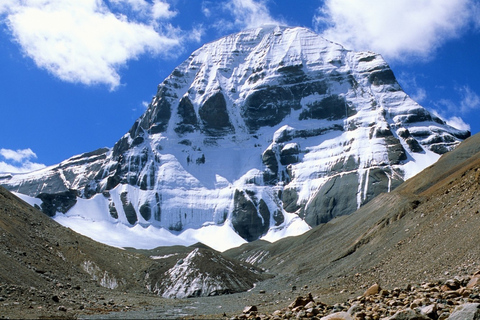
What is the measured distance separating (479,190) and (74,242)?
201ft

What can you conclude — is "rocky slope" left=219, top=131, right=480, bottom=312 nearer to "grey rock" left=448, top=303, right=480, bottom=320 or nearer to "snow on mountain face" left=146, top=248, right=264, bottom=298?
"grey rock" left=448, top=303, right=480, bottom=320

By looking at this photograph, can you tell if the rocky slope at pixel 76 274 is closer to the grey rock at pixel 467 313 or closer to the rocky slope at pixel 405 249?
the rocky slope at pixel 405 249

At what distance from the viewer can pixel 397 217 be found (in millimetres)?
98062

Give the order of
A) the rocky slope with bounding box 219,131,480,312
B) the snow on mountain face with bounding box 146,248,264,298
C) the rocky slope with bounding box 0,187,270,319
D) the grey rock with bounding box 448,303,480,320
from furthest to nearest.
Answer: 1. the snow on mountain face with bounding box 146,248,264,298
2. the rocky slope with bounding box 219,131,480,312
3. the rocky slope with bounding box 0,187,270,319
4. the grey rock with bounding box 448,303,480,320

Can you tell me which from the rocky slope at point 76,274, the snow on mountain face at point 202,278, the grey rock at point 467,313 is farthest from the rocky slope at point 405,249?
the rocky slope at point 76,274

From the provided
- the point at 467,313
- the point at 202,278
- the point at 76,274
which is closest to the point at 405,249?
the point at 76,274

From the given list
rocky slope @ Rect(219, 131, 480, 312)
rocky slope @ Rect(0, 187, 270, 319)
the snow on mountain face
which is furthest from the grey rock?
the snow on mountain face

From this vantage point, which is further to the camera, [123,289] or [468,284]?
[123,289]

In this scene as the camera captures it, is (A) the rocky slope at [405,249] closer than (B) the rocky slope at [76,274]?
No

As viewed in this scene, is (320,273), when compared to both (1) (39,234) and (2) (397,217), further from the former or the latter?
(1) (39,234)

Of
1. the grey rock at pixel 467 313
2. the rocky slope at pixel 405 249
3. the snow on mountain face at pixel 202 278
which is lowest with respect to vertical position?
the grey rock at pixel 467 313

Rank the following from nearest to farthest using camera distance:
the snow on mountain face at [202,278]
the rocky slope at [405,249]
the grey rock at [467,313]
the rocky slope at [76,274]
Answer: the grey rock at [467,313] < the rocky slope at [76,274] < the rocky slope at [405,249] < the snow on mountain face at [202,278]

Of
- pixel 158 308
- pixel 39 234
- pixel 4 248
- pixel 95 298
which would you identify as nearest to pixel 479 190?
pixel 158 308

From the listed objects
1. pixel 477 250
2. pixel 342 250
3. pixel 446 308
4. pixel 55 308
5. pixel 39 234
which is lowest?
pixel 446 308
